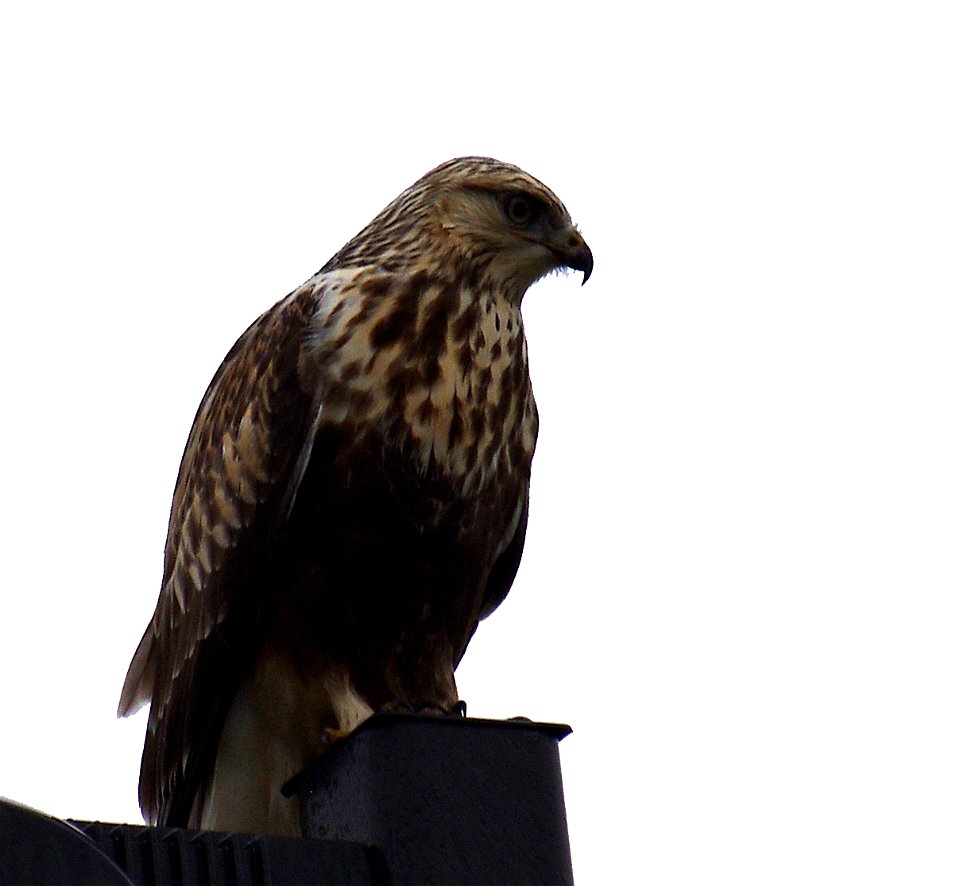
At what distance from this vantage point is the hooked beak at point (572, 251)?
5.39 m

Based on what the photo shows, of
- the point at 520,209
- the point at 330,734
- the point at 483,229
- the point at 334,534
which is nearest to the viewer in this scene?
the point at 330,734

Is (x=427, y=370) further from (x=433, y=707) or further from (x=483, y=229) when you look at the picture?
(x=433, y=707)

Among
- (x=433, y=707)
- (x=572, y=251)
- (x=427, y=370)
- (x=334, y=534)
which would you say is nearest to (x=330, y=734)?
(x=433, y=707)

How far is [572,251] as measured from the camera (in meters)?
5.39

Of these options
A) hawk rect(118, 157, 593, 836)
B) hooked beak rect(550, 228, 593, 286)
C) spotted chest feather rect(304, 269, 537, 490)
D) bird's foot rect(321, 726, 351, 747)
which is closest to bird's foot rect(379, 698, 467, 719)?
hawk rect(118, 157, 593, 836)

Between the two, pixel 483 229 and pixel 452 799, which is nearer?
pixel 452 799

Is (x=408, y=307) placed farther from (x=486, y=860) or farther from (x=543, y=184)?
(x=486, y=860)

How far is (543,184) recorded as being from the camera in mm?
5566

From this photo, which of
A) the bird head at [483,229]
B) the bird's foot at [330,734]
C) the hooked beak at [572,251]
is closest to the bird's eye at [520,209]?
the bird head at [483,229]

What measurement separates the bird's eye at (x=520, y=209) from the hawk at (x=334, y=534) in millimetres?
475

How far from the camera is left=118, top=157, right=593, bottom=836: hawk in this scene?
4.59 m

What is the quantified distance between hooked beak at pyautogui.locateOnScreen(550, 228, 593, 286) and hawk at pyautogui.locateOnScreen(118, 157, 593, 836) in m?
0.48

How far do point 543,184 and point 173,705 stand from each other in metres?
2.16

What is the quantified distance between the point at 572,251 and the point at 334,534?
54.9 inches
